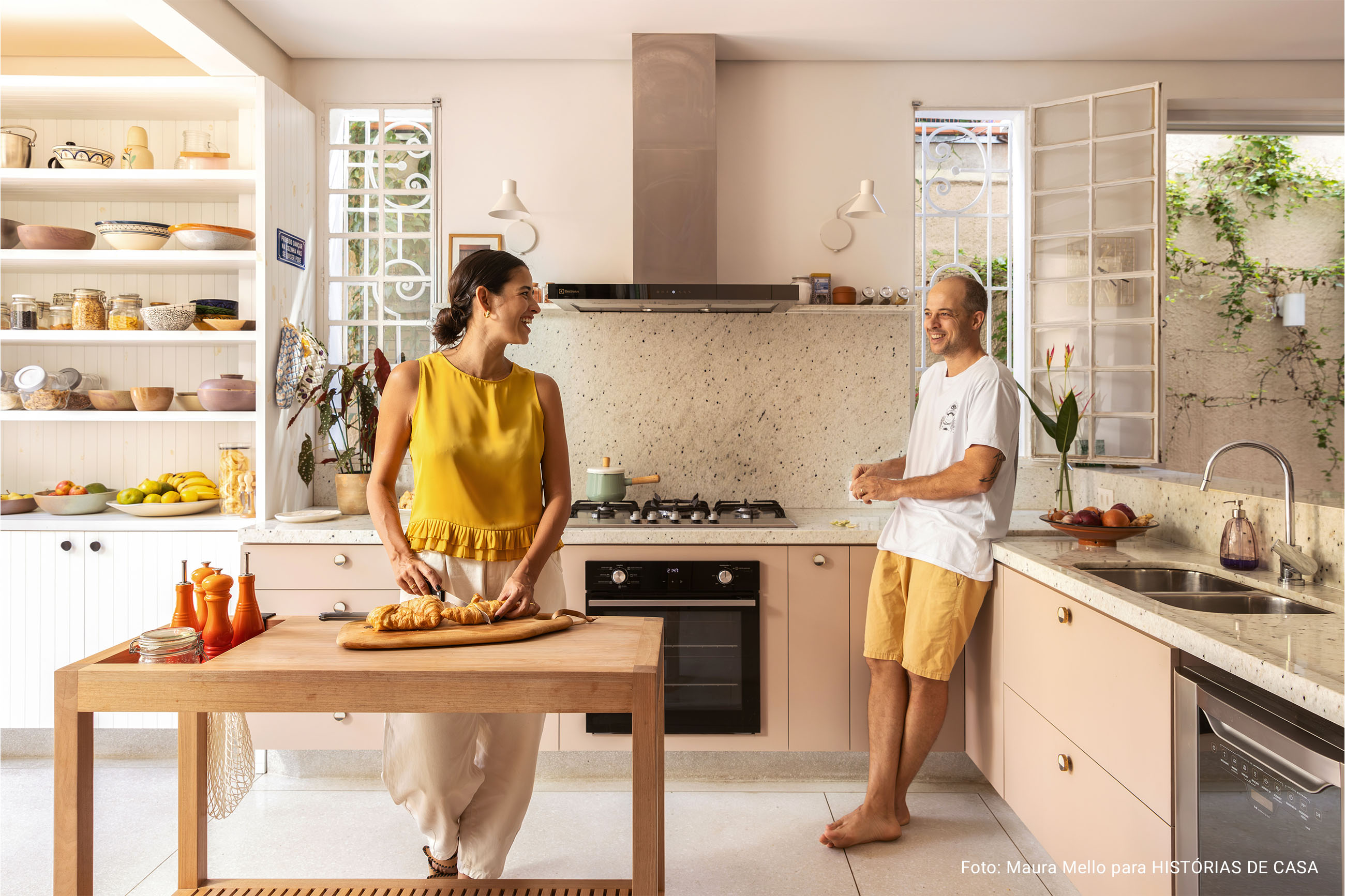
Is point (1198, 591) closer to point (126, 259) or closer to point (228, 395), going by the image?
point (228, 395)

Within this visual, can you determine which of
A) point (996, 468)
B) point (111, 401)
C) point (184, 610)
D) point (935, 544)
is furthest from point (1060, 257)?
point (111, 401)

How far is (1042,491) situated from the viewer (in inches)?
138

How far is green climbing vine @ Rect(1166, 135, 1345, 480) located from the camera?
419cm

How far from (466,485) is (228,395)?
1771 mm

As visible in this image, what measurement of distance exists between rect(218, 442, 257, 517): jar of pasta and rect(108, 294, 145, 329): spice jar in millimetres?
586

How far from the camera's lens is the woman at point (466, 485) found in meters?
1.89

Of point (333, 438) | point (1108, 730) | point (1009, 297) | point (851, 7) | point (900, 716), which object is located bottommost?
point (900, 716)

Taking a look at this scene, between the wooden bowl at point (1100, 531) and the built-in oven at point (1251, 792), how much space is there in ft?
3.05

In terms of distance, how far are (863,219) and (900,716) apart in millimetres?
2063

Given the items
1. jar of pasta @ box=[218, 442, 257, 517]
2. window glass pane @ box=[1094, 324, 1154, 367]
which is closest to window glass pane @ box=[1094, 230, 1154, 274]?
window glass pane @ box=[1094, 324, 1154, 367]

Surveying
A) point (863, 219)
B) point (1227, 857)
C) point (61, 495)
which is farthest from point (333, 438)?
point (1227, 857)

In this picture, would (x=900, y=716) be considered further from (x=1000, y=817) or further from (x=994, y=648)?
(x=1000, y=817)

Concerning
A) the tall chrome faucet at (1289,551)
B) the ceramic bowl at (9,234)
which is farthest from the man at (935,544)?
the ceramic bowl at (9,234)

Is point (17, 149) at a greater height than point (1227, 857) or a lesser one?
greater
